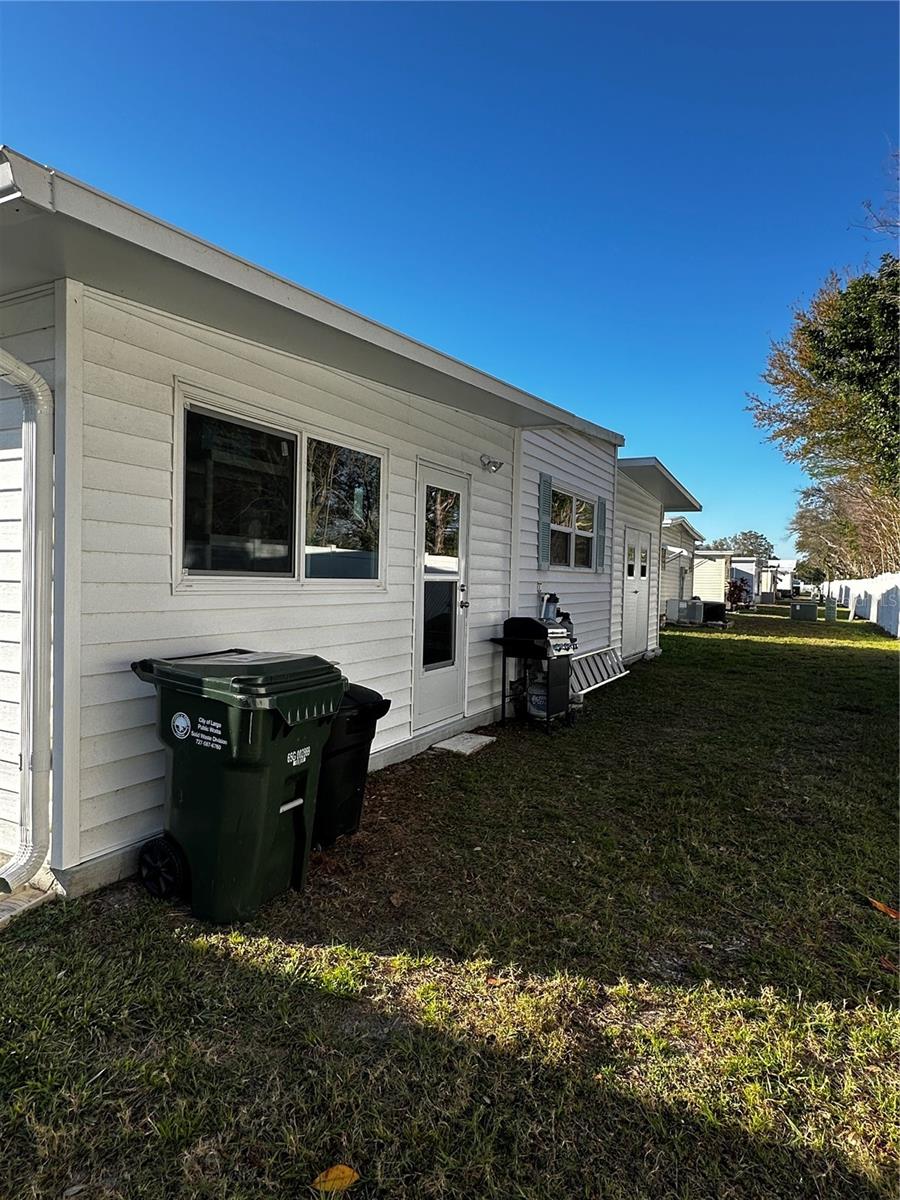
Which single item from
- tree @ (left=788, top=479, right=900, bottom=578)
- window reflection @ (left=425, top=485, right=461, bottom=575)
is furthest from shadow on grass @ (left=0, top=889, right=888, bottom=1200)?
tree @ (left=788, top=479, right=900, bottom=578)

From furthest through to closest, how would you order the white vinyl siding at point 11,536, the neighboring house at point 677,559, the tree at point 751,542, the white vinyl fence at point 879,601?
the tree at point 751,542 < the white vinyl fence at point 879,601 < the neighboring house at point 677,559 < the white vinyl siding at point 11,536

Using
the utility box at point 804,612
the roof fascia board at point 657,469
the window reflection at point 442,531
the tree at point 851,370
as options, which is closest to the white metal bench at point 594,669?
the window reflection at point 442,531

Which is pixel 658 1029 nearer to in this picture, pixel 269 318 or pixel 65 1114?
pixel 65 1114

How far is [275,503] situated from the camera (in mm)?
3686

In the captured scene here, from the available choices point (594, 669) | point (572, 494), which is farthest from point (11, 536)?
point (594, 669)

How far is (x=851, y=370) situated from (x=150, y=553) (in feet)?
37.2

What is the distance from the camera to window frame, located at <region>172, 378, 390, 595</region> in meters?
3.11

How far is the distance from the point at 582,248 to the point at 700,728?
28.2 ft

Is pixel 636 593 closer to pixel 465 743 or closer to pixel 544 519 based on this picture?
pixel 544 519

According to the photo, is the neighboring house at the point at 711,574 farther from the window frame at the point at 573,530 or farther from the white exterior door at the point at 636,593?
the window frame at the point at 573,530

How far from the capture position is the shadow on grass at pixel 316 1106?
150cm

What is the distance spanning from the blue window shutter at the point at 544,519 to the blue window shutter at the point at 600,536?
1.78 m

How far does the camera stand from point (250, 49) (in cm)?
467

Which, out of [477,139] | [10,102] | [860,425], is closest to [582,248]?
[477,139]
